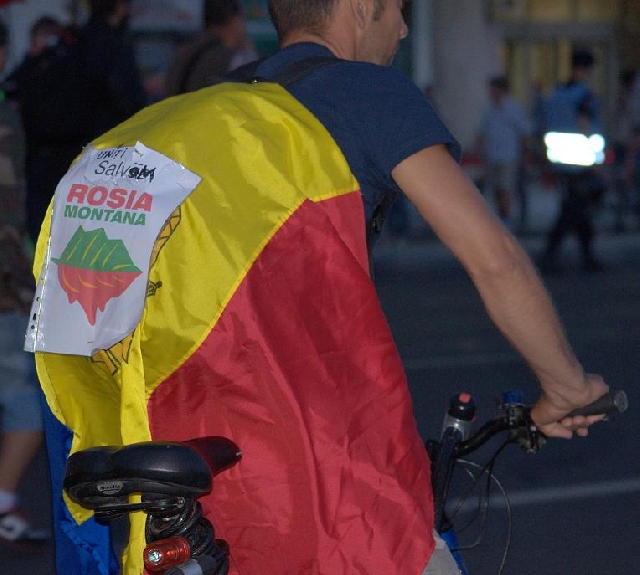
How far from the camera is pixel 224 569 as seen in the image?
2.15 m

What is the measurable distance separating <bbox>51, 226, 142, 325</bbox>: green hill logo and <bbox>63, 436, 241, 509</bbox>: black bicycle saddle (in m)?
0.24

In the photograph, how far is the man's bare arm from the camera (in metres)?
2.12

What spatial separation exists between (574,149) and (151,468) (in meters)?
11.9

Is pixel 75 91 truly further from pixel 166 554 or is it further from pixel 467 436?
pixel 166 554

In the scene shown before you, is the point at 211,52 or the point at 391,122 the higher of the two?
the point at 391,122

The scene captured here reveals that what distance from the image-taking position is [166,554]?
2.07m

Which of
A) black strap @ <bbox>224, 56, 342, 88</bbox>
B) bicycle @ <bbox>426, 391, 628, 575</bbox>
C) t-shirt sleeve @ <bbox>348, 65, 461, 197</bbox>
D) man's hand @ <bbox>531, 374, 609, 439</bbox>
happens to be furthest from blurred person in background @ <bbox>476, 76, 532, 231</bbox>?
t-shirt sleeve @ <bbox>348, 65, 461, 197</bbox>

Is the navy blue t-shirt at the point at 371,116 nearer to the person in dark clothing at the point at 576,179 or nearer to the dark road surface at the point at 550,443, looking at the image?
the dark road surface at the point at 550,443

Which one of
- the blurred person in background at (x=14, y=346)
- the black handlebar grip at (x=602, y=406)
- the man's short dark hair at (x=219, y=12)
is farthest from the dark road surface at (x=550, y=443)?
the man's short dark hair at (x=219, y=12)

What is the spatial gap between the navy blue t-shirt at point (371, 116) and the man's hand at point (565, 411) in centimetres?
47

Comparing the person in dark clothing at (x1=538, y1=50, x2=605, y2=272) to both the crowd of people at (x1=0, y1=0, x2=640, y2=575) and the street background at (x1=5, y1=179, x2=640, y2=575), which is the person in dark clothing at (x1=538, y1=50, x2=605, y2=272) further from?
the crowd of people at (x1=0, y1=0, x2=640, y2=575)

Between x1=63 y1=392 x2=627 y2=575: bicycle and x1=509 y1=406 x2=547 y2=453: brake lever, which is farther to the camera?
x1=509 y1=406 x2=547 y2=453: brake lever

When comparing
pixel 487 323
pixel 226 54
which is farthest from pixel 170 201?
pixel 487 323

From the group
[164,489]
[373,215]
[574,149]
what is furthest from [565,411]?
[574,149]
